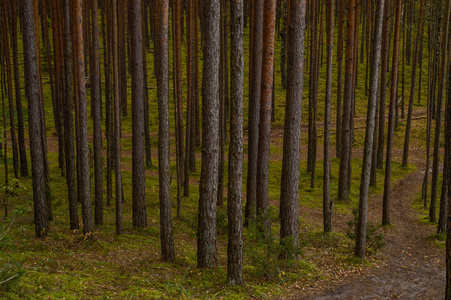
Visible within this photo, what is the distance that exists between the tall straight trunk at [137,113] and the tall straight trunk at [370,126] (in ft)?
22.5

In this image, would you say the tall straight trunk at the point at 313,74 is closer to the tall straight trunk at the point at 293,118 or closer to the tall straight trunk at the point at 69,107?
the tall straight trunk at the point at 293,118

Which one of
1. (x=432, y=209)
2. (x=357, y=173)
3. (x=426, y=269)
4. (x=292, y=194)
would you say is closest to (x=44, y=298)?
(x=292, y=194)

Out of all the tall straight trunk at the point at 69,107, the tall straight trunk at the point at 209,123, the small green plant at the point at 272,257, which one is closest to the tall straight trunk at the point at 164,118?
the tall straight trunk at the point at 209,123

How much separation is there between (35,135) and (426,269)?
10.9 metres

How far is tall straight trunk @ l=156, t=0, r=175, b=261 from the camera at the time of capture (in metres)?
8.85

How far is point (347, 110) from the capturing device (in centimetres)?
1714

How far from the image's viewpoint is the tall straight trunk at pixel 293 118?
9312 mm

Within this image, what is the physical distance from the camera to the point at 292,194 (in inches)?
381

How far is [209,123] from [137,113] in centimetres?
507

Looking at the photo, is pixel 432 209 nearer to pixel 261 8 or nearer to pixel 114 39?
pixel 261 8

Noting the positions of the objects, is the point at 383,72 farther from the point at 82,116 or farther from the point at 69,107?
the point at 69,107

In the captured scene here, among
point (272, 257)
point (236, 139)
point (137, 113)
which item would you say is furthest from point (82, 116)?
point (272, 257)

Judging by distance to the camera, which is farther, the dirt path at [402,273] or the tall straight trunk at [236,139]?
the dirt path at [402,273]

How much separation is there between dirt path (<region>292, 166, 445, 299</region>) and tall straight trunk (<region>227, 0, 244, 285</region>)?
166 cm
